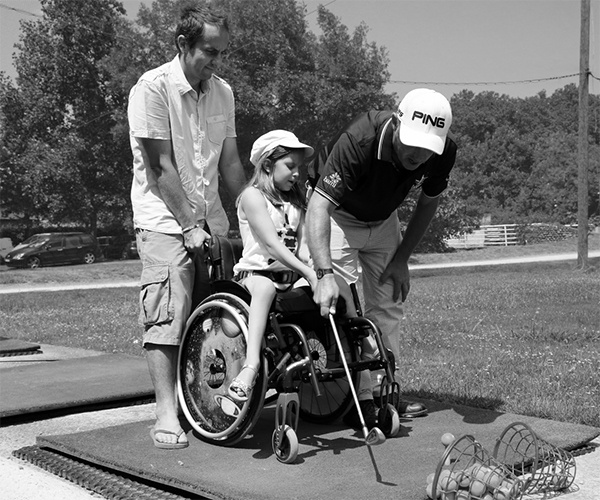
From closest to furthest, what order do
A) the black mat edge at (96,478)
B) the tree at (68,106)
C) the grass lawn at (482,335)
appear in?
the black mat edge at (96,478)
the grass lawn at (482,335)
the tree at (68,106)

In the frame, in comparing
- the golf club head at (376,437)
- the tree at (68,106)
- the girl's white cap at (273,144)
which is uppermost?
the tree at (68,106)

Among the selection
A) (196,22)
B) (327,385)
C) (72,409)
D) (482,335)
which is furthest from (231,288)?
(482,335)

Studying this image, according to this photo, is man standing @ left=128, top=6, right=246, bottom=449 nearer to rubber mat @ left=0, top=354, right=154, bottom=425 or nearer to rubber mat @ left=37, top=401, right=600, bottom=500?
rubber mat @ left=37, top=401, right=600, bottom=500

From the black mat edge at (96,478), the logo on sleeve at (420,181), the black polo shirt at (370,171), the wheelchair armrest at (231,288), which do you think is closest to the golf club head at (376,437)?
the black mat edge at (96,478)

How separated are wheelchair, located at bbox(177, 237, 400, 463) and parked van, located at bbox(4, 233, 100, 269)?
100 feet

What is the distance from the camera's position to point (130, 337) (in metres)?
9.46

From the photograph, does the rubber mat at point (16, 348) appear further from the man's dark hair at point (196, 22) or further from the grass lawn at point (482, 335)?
the man's dark hair at point (196, 22)

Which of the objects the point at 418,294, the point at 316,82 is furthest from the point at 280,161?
the point at 316,82

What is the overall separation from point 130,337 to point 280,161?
5458 millimetres

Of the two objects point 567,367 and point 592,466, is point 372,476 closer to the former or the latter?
point 592,466

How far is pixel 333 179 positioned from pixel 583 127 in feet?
67.8

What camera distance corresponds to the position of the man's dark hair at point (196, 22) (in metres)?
4.33

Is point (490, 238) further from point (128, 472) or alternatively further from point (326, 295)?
point (128, 472)

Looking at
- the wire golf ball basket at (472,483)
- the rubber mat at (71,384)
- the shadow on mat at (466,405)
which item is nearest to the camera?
the wire golf ball basket at (472,483)
